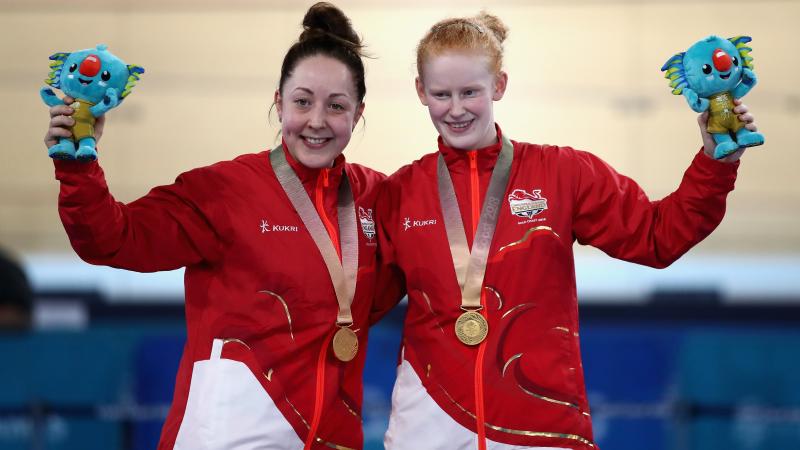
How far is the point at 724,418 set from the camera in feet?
14.1

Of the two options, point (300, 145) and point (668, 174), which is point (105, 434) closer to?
point (300, 145)

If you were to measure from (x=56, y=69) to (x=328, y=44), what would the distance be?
→ 0.72 m

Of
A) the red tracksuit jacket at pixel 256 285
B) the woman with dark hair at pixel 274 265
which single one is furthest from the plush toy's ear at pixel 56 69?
the red tracksuit jacket at pixel 256 285

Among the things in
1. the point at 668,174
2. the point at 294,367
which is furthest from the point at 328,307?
the point at 668,174

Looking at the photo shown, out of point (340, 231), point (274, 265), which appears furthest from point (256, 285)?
point (340, 231)

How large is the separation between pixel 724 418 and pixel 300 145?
242cm

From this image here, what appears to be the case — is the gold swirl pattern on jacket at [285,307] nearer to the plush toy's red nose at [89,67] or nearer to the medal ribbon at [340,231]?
the medal ribbon at [340,231]

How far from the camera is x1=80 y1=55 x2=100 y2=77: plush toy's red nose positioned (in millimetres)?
2445

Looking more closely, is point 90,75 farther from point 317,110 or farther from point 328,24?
point 328,24

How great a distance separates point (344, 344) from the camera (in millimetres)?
2670

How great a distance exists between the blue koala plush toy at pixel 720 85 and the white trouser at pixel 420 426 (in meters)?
0.87

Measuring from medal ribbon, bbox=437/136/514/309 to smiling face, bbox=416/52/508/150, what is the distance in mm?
93

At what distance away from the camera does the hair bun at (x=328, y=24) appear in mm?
2867

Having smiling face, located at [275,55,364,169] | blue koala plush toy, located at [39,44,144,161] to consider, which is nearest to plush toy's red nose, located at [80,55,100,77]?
blue koala plush toy, located at [39,44,144,161]
